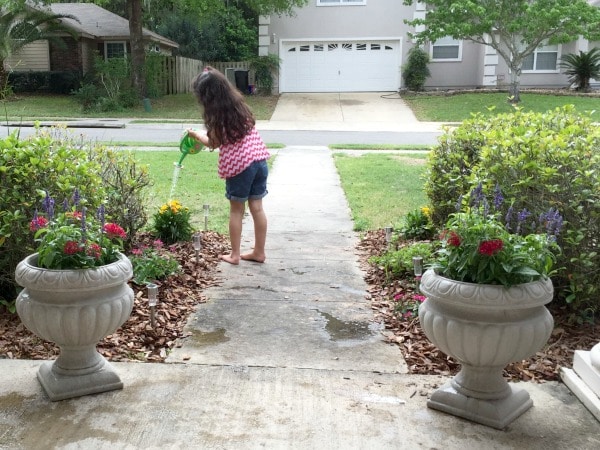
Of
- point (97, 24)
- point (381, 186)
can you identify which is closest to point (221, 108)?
point (381, 186)

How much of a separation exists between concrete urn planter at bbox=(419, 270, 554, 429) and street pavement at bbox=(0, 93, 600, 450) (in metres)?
0.09

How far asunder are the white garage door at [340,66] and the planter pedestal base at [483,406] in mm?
28116

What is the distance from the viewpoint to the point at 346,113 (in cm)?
2509

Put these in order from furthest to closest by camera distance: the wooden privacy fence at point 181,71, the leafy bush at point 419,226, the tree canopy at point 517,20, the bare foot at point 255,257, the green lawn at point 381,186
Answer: the wooden privacy fence at point 181,71 < the tree canopy at point 517,20 < the green lawn at point 381,186 < the leafy bush at point 419,226 < the bare foot at point 255,257

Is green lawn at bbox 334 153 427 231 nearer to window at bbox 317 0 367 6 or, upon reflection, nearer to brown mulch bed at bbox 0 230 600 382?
brown mulch bed at bbox 0 230 600 382

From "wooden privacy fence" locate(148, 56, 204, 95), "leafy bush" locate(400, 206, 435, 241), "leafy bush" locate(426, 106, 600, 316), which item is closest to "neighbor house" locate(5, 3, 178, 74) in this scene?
"wooden privacy fence" locate(148, 56, 204, 95)

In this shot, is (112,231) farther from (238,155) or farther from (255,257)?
(255,257)

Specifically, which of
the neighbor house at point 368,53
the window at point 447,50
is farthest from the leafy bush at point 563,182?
the window at point 447,50

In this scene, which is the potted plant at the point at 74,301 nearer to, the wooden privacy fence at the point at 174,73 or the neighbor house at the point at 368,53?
the wooden privacy fence at the point at 174,73

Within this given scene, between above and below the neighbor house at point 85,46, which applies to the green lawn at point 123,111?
below

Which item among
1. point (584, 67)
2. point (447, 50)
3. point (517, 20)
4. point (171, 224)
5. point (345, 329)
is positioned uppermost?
point (517, 20)

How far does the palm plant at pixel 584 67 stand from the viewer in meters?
27.0

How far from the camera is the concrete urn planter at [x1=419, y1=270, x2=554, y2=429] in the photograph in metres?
2.98

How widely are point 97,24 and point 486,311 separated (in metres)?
31.1
